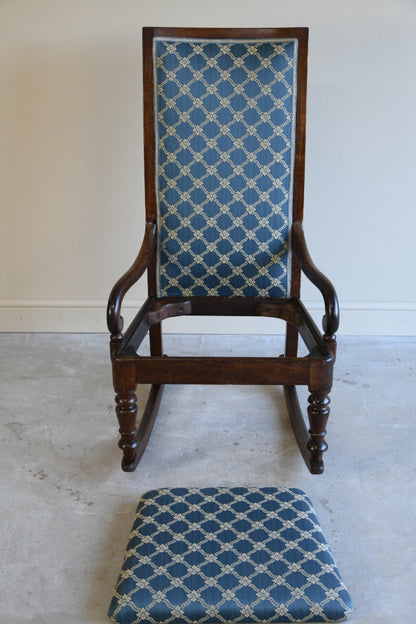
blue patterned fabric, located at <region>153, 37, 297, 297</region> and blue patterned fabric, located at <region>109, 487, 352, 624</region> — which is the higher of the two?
blue patterned fabric, located at <region>153, 37, 297, 297</region>

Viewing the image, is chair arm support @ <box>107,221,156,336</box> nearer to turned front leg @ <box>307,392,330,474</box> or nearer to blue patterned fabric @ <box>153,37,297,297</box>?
blue patterned fabric @ <box>153,37,297,297</box>

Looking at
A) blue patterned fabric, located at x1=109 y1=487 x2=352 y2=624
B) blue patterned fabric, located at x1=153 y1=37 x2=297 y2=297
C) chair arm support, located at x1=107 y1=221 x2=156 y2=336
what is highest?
blue patterned fabric, located at x1=153 y1=37 x2=297 y2=297

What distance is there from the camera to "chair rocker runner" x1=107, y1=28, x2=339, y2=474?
1846 millimetres

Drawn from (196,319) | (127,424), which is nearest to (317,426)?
(127,424)

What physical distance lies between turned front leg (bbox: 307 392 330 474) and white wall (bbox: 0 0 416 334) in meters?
0.93

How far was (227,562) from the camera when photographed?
56.4 inches

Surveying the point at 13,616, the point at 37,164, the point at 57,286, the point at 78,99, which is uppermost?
the point at 78,99

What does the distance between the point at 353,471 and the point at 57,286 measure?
1.39 meters

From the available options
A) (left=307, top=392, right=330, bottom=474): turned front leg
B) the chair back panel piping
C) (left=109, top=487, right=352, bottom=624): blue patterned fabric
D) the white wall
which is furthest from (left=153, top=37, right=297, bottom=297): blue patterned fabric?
(left=109, top=487, right=352, bottom=624): blue patterned fabric

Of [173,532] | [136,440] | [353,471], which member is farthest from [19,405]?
[353,471]

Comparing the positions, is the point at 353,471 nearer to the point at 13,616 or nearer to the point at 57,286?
the point at 13,616

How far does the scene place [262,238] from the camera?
1.92m

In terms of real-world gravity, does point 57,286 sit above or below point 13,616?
above

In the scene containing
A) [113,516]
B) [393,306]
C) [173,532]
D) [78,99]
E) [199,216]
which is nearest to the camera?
[173,532]
